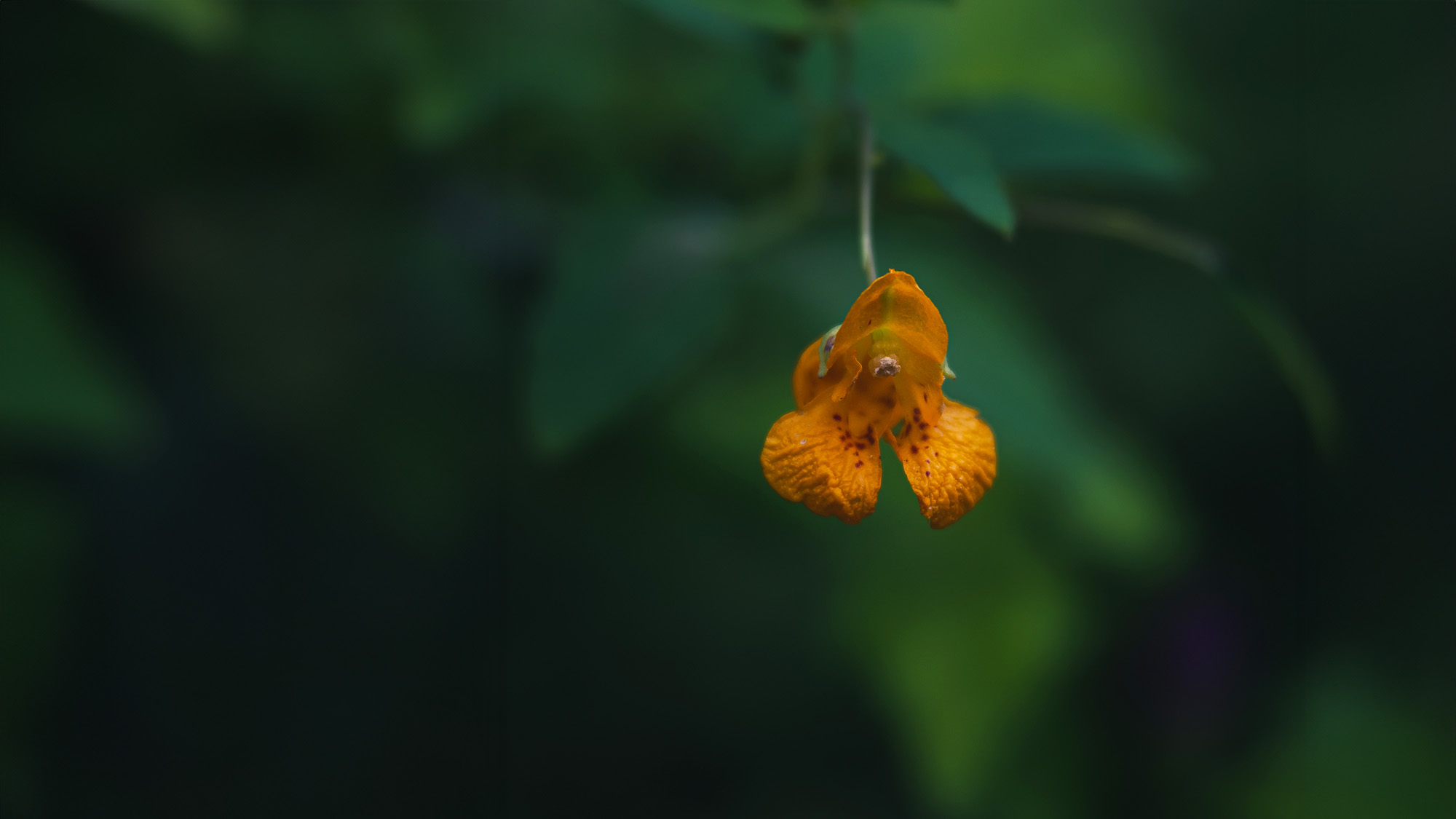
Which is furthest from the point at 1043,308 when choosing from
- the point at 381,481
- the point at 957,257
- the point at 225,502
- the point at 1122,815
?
the point at 225,502

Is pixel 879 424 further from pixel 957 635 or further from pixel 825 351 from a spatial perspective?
pixel 957 635

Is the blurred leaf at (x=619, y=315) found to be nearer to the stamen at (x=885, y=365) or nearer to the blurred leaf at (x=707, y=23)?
the blurred leaf at (x=707, y=23)

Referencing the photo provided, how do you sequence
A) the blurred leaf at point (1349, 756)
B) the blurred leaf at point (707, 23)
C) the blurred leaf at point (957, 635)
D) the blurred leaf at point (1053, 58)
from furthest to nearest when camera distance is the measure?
1. the blurred leaf at point (1349, 756)
2. the blurred leaf at point (1053, 58)
3. the blurred leaf at point (957, 635)
4. the blurred leaf at point (707, 23)

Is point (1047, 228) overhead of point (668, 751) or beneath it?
overhead

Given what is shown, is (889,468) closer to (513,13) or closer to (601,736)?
(601,736)

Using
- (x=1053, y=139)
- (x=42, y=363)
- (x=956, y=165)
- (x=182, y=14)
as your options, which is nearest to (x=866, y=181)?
(x=956, y=165)

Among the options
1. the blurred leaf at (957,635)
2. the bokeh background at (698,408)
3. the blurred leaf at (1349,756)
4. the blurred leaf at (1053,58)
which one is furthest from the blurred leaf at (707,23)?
the blurred leaf at (1349,756)

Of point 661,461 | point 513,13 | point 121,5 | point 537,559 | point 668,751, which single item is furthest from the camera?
point 668,751

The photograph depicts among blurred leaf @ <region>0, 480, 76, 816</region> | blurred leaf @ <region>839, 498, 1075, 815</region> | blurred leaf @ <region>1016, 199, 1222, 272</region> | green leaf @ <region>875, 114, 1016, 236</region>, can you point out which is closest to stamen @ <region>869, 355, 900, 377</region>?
green leaf @ <region>875, 114, 1016, 236</region>
